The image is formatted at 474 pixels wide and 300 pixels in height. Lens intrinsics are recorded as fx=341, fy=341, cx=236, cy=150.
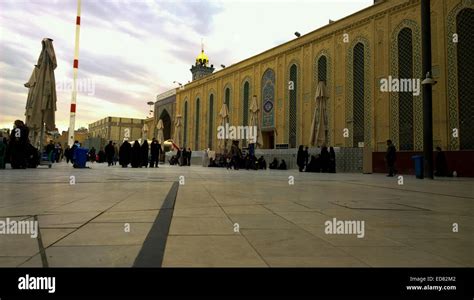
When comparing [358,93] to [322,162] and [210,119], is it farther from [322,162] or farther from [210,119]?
[210,119]

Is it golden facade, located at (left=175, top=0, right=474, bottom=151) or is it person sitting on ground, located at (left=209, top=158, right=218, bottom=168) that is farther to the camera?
person sitting on ground, located at (left=209, top=158, right=218, bottom=168)

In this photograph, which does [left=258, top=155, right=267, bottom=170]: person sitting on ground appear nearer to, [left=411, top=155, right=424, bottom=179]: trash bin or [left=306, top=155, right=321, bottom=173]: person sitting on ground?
[left=306, top=155, right=321, bottom=173]: person sitting on ground

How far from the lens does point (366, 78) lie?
69.6ft

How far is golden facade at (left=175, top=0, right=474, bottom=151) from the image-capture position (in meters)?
16.6

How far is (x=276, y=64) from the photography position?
28922 mm

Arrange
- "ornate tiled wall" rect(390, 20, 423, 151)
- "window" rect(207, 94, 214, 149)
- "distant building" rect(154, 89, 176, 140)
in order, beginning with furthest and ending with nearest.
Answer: "distant building" rect(154, 89, 176, 140), "window" rect(207, 94, 214, 149), "ornate tiled wall" rect(390, 20, 423, 151)

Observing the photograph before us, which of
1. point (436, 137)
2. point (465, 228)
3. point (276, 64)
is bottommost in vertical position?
point (465, 228)

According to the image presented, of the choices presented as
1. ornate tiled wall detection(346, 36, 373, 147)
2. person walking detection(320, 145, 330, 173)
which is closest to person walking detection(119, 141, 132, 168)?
person walking detection(320, 145, 330, 173)

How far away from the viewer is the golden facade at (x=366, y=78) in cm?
1658

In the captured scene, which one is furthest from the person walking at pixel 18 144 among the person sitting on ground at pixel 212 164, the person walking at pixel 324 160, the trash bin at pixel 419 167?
the person sitting on ground at pixel 212 164

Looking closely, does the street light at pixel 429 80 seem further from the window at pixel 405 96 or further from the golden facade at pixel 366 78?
the window at pixel 405 96
